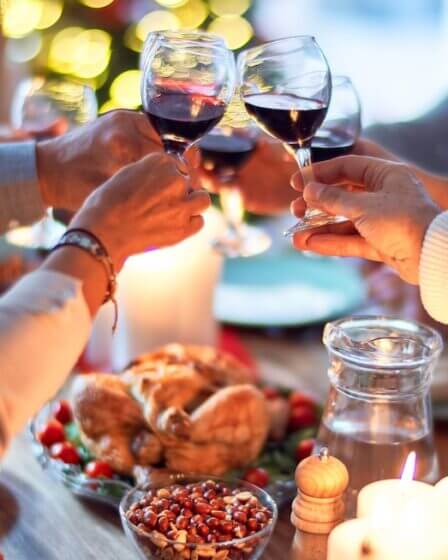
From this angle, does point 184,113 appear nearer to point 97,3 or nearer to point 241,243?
point 241,243

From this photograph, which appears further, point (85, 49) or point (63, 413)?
point (85, 49)

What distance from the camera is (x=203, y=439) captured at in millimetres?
1333

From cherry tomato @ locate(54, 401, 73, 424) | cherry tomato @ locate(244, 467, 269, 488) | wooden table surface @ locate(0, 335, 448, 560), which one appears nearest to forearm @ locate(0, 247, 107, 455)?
wooden table surface @ locate(0, 335, 448, 560)

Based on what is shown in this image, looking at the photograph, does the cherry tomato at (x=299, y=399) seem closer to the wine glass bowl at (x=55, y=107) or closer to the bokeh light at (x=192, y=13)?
the wine glass bowl at (x=55, y=107)

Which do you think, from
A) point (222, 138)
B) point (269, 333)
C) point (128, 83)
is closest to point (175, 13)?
point (128, 83)

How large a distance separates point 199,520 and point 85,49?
2.11 metres

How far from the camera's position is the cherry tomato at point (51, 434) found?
1441mm

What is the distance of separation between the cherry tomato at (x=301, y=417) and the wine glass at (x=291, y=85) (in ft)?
1.43

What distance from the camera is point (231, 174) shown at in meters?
1.63

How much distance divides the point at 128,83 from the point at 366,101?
4.58ft

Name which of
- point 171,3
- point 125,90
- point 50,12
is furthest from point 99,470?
point 171,3

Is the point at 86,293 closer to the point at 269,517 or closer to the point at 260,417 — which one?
the point at 269,517

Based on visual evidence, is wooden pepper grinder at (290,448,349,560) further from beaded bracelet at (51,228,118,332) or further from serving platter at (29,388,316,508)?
beaded bracelet at (51,228,118,332)

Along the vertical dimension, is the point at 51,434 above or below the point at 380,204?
below
